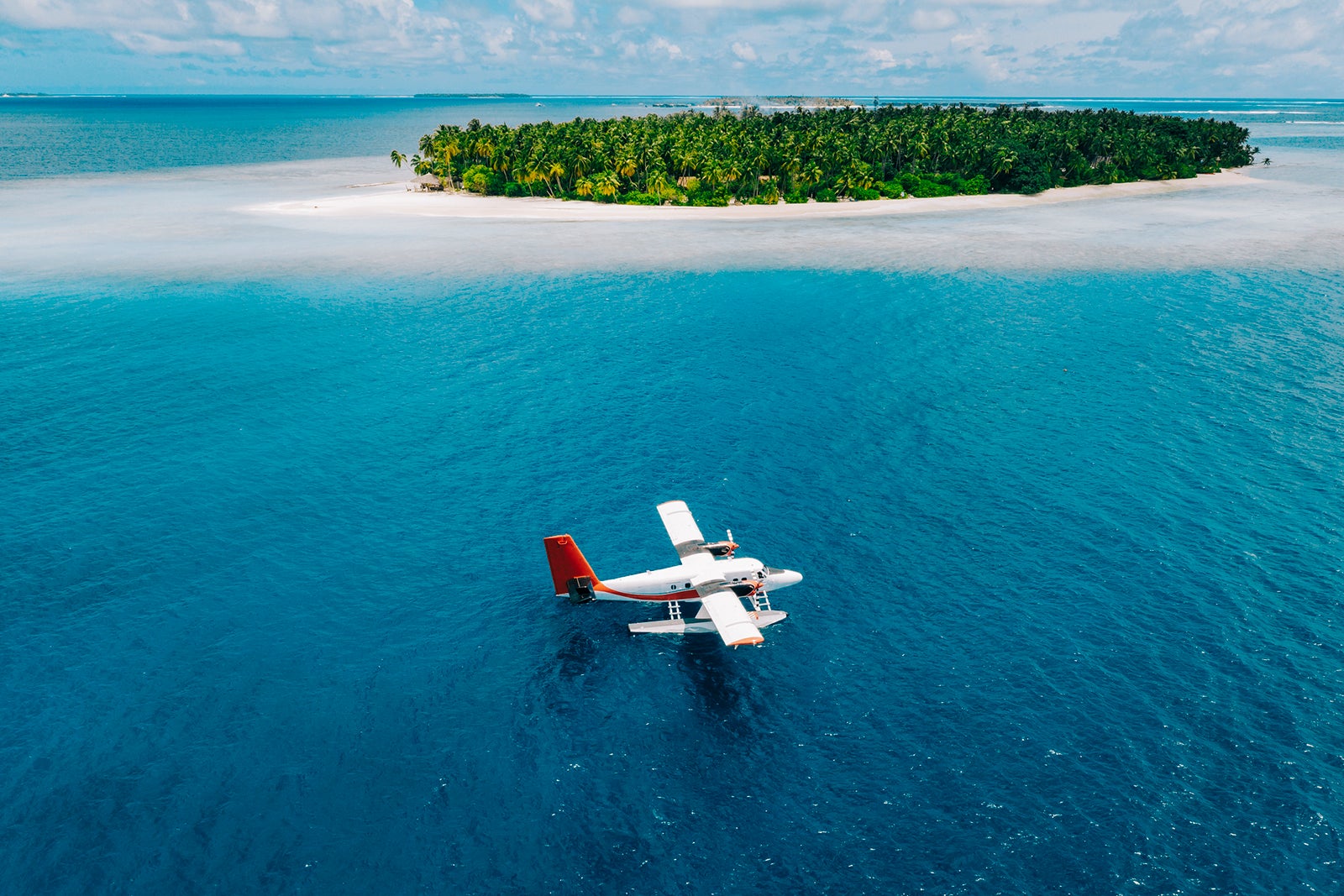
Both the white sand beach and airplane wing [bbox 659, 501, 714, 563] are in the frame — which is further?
the white sand beach

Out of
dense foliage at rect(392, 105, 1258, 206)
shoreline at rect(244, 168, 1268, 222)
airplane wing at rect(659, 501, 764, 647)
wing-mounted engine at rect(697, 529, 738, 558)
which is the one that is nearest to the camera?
airplane wing at rect(659, 501, 764, 647)

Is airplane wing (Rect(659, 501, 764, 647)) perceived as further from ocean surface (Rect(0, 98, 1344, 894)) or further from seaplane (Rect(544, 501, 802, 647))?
ocean surface (Rect(0, 98, 1344, 894))

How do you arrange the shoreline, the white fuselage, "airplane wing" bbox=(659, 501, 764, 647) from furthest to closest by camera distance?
the shoreline → the white fuselage → "airplane wing" bbox=(659, 501, 764, 647)

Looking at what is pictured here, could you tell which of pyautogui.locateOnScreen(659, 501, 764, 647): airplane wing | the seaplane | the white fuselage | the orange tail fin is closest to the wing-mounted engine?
the seaplane

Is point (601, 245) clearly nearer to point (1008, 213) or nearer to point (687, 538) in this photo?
point (1008, 213)

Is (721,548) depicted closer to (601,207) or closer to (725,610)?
(725,610)

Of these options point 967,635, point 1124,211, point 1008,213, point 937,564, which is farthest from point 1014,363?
point 1124,211

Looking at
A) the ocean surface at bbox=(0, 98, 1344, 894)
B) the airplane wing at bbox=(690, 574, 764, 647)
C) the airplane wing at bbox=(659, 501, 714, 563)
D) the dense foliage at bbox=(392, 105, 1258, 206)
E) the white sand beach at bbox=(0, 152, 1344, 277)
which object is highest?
the dense foliage at bbox=(392, 105, 1258, 206)

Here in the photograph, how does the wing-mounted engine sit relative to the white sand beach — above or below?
below
